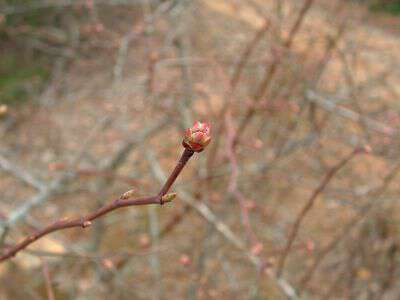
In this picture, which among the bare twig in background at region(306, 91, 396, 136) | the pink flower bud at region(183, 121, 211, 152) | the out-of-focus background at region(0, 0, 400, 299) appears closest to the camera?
the pink flower bud at region(183, 121, 211, 152)

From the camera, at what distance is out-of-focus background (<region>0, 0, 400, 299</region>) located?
268cm

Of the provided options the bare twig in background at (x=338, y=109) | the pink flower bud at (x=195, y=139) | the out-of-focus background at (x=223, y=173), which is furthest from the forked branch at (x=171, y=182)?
the bare twig in background at (x=338, y=109)

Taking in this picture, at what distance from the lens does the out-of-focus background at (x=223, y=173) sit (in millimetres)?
2684

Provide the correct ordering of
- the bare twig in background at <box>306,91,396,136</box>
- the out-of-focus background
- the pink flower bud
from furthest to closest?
the bare twig in background at <box>306,91,396,136</box>, the out-of-focus background, the pink flower bud

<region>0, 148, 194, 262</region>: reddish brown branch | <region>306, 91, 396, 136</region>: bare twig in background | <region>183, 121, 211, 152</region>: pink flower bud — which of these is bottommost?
<region>183, 121, 211, 152</region>: pink flower bud

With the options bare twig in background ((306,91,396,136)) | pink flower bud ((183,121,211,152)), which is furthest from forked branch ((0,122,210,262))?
bare twig in background ((306,91,396,136))

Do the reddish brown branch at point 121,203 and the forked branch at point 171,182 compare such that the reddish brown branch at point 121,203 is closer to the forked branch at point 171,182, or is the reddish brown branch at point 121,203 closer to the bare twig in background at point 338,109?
the forked branch at point 171,182

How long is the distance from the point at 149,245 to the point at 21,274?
647 millimetres

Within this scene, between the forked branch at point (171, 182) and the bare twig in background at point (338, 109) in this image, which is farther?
the bare twig in background at point (338, 109)

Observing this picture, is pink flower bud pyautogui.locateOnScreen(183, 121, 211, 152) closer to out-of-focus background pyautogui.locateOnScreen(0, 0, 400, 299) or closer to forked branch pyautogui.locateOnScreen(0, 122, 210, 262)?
forked branch pyautogui.locateOnScreen(0, 122, 210, 262)

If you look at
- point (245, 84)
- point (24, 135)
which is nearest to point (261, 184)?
point (245, 84)

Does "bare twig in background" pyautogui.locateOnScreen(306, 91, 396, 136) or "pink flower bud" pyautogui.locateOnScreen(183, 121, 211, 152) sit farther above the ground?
"bare twig in background" pyautogui.locateOnScreen(306, 91, 396, 136)

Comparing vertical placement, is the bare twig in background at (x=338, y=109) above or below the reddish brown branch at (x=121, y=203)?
above

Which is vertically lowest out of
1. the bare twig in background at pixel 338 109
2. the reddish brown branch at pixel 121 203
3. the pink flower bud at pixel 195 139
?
the pink flower bud at pixel 195 139
